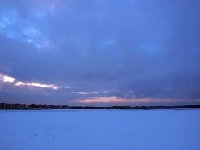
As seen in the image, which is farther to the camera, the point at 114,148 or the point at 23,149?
the point at 114,148

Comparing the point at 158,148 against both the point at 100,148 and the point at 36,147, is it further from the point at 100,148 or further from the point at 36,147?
the point at 36,147

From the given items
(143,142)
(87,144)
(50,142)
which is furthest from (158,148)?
(50,142)

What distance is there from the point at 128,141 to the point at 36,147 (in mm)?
4108

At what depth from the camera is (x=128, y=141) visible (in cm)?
1282

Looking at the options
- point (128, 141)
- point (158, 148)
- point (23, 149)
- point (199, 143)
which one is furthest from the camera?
point (128, 141)

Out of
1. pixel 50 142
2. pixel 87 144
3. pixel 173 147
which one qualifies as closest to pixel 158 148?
pixel 173 147

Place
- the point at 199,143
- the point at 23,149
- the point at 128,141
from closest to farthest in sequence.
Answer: the point at 23,149 → the point at 199,143 → the point at 128,141

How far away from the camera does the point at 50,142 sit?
12391 mm

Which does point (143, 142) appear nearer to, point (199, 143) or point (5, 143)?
point (199, 143)

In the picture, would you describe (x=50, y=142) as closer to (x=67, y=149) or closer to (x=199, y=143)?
(x=67, y=149)

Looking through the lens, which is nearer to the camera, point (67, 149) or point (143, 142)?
point (67, 149)

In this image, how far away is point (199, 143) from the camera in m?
12.0

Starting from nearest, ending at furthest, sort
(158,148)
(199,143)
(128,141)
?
1. (158,148)
2. (199,143)
3. (128,141)

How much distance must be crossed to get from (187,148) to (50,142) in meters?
5.61
